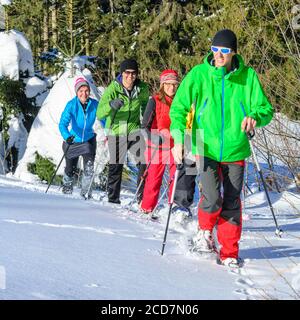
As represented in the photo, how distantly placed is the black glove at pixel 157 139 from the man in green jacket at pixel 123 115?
74 centimetres

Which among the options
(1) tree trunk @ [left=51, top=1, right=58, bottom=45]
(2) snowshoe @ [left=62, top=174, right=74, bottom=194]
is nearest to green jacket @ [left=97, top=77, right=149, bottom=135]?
(2) snowshoe @ [left=62, top=174, right=74, bottom=194]

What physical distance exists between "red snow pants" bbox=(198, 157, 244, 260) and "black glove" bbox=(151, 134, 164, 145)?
2077 millimetres

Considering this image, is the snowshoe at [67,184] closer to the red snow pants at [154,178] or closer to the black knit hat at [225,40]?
the red snow pants at [154,178]

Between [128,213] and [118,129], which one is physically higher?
[118,129]

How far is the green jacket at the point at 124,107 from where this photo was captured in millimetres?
7066

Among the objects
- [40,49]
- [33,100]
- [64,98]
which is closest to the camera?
[64,98]

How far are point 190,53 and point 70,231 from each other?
2251 centimetres

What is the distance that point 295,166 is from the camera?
827cm

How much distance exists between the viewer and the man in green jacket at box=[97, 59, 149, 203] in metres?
7.02

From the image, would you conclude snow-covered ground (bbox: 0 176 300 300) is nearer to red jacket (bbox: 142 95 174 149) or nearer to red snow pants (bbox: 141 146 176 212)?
red snow pants (bbox: 141 146 176 212)

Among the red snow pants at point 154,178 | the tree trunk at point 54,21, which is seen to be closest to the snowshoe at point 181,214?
the red snow pants at point 154,178
